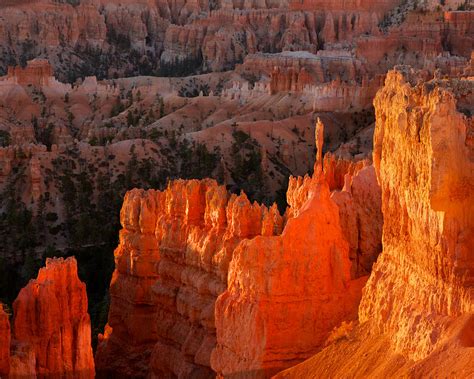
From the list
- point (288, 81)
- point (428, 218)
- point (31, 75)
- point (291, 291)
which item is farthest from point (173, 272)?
point (31, 75)

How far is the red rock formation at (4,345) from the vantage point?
22734mm

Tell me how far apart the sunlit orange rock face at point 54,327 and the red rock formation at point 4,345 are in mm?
870

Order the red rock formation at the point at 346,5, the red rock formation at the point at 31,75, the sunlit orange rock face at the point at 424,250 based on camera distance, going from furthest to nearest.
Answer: the red rock formation at the point at 346,5, the red rock formation at the point at 31,75, the sunlit orange rock face at the point at 424,250

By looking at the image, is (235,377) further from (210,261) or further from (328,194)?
(210,261)

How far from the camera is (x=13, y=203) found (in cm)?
5319

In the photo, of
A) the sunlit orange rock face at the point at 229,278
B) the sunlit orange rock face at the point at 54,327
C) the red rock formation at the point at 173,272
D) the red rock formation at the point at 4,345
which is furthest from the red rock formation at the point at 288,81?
the red rock formation at the point at 4,345

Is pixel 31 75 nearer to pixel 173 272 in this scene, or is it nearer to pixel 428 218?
pixel 173 272

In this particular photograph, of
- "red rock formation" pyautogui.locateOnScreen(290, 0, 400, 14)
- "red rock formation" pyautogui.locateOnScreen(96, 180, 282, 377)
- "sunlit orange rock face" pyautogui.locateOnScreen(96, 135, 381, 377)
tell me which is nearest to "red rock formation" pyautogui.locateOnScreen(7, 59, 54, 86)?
"red rock formation" pyautogui.locateOnScreen(290, 0, 400, 14)

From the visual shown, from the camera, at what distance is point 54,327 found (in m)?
25.0

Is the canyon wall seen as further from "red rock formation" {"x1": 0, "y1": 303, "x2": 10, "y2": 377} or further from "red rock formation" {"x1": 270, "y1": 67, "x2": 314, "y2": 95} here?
"red rock formation" {"x1": 270, "y1": 67, "x2": 314, "y2": 95}

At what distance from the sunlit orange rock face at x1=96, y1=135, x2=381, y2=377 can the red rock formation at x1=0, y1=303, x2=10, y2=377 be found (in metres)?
3.55

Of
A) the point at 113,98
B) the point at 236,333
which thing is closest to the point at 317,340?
the point at 236,333

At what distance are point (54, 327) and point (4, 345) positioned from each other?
220 centimetres

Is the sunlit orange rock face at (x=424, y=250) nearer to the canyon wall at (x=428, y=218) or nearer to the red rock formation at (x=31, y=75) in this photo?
the canyon wall at (x=428, y=218)
